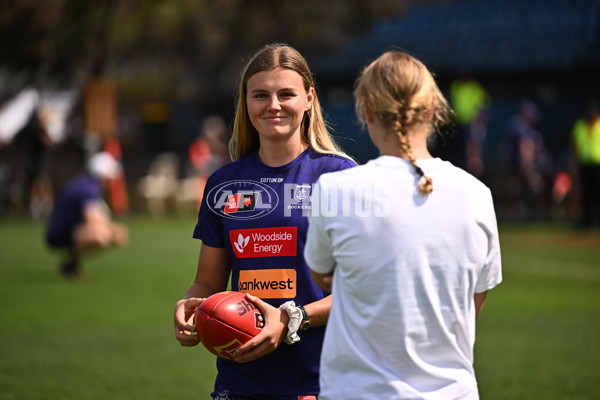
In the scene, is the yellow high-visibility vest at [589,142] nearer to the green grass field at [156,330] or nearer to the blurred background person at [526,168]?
the blurred background person at [526,168]

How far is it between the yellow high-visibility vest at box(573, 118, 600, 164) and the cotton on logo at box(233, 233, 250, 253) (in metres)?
17.7

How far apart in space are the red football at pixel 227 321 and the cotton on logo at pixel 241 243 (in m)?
0.20

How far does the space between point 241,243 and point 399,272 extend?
1076 millimetres

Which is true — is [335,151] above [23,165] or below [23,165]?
below

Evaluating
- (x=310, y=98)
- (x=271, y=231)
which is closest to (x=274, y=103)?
(x=310, y=98)

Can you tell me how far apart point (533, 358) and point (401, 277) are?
5948 mm

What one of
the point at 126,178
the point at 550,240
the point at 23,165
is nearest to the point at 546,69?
the point at 550,240

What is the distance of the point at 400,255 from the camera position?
2.83 m

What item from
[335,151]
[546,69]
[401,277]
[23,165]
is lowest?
[401,277]

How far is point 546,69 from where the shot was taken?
1170 inches

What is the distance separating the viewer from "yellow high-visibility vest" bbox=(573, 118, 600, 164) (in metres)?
20.0

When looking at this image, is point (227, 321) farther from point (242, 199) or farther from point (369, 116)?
point (369, 116)

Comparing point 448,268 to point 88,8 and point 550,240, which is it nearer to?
point 550,240

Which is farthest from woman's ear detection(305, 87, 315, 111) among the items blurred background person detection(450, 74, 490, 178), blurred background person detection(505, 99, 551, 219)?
blurred background person detection(505, 99, 551, 219)
